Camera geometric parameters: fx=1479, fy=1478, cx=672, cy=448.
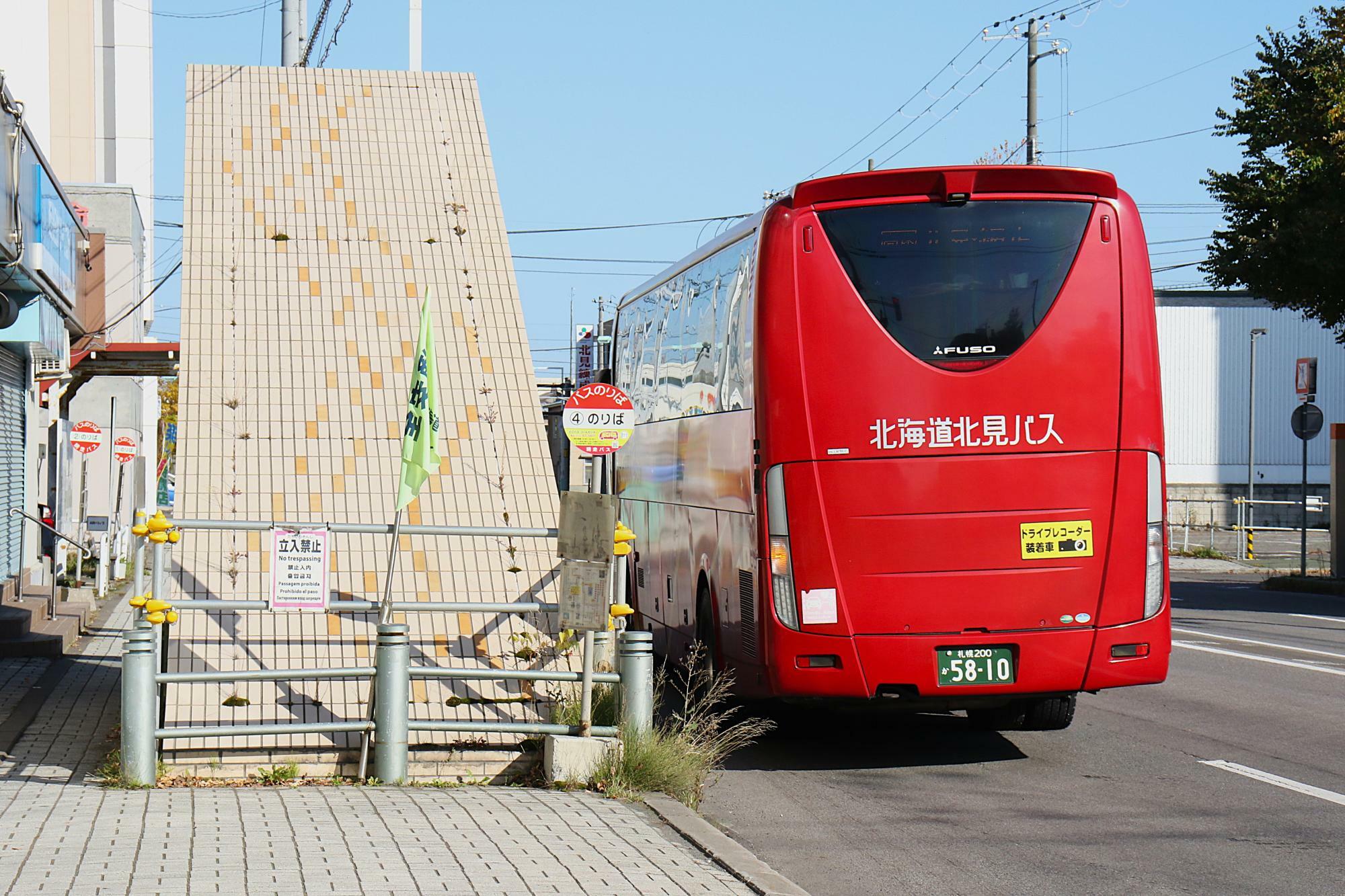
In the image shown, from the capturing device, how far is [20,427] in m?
21.3

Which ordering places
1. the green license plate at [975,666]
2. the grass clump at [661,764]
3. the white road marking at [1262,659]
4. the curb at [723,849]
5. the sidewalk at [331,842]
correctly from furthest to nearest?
the white road marking at [1262,659], the green license plate at [975,666], the grass clump at [661,764], the curb at [723,849], the sidewalk at [331,842]

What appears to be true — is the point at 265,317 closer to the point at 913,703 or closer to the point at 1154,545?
the point at 913,703

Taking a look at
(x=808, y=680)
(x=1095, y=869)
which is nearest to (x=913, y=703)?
(x=808, y=680)

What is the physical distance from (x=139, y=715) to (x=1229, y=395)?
57179mm

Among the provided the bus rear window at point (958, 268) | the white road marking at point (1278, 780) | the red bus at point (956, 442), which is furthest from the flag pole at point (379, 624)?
the white road marking at point (1278, 780)

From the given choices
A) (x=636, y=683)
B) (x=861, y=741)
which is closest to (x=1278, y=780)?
(x=861, y=741)

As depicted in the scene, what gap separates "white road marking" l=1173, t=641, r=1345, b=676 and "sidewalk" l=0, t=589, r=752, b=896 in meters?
9.21

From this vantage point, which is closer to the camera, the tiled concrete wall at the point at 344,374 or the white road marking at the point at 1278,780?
the white road marking at the point at 1278,780

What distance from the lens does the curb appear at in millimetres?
6355

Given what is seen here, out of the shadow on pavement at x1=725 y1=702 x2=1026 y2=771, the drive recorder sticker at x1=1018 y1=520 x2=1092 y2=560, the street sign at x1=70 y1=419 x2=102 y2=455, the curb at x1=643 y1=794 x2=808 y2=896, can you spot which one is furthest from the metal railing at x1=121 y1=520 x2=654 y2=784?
the street sign at x1=70 y1=419 x2=102 y2=455

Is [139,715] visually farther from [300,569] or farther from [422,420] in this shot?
[422,420]

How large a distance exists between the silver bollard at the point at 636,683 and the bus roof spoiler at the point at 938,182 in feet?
10.2

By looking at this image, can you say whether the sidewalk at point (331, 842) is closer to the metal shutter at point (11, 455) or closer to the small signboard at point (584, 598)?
the small signboard at point (584, 598)

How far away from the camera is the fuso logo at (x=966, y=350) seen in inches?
373
